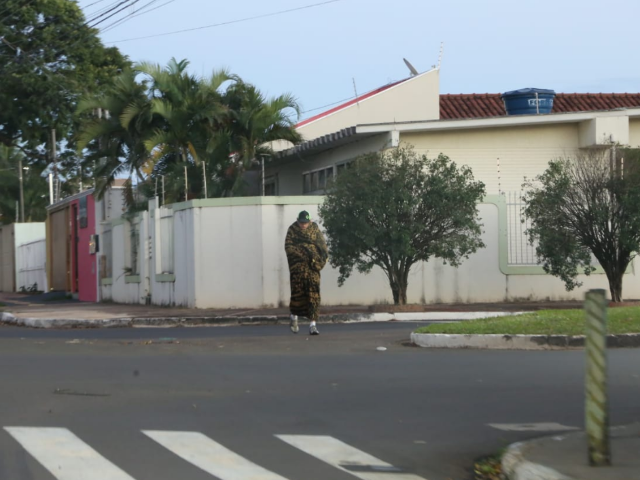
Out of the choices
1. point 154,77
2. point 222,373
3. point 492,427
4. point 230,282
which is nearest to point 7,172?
point 154,77

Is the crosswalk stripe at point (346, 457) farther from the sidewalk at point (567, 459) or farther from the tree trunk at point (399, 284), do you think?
the tree trunk at point (399, 284)

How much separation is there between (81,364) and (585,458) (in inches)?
266

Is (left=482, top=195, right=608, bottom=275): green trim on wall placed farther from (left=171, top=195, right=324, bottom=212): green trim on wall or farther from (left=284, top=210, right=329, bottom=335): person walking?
(left=284, top=210, right=329, bottom=335): person walking

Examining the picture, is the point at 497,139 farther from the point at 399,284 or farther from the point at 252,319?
the point at 252,319

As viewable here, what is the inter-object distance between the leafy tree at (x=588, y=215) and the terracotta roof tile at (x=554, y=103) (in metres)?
13.3

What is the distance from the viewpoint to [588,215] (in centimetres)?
1886

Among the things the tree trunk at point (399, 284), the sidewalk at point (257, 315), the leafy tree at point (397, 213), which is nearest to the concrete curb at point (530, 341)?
the sidewalk at point (257, 315)

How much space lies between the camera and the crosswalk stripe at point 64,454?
566cm

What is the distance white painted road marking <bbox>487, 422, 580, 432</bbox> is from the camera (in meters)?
7.07

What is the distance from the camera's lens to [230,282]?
67.4 ft

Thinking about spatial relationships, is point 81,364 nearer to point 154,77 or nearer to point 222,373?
point 222,373

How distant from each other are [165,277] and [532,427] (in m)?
15.9

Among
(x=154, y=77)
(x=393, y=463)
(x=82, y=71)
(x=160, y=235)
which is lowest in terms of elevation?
(x=393, y=463)

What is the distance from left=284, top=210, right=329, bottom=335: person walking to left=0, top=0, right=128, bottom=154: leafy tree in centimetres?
2182
